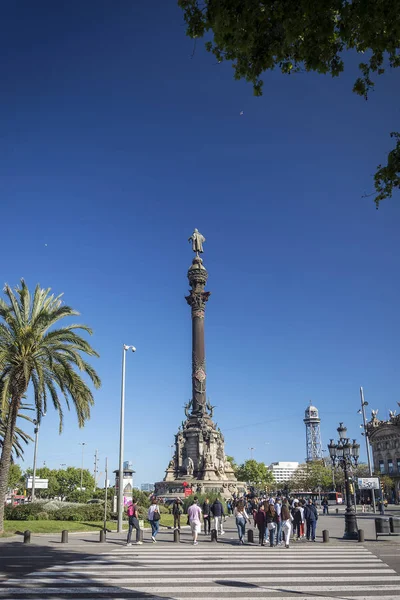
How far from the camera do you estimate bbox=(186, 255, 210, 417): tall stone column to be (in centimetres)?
6394

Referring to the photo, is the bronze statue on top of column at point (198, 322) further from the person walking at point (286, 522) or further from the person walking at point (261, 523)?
the person walking at point (286, 522)

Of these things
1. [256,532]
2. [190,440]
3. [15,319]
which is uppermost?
[15,319]

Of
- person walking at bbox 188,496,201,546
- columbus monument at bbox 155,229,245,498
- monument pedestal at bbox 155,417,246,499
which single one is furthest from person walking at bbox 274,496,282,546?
monument pedestal at bbox 155,417,246,499

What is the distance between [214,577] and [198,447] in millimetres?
48984

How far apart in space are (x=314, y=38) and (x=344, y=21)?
526 mm

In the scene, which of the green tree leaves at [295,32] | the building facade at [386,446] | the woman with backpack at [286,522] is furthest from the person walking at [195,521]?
the building facade at [386,446]

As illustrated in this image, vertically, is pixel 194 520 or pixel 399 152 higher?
pixel 399 152

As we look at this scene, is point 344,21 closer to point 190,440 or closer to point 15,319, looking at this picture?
point 15,319

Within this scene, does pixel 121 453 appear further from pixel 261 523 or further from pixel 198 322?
pixel 198 322

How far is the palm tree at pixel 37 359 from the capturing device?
23875 millimetres

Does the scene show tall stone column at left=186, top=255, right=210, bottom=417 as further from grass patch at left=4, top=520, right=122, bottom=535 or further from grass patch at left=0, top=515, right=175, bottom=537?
grass patch at left=4, top=520, right=122, bottom=535

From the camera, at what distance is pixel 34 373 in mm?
24797

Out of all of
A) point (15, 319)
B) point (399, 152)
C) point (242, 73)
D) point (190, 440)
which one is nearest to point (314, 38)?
point (242, 73)

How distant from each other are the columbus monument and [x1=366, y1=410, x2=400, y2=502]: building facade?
4555cm
